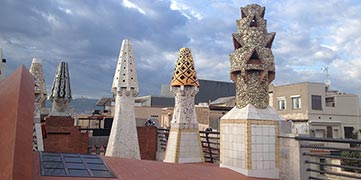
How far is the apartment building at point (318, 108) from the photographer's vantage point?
26.7 m

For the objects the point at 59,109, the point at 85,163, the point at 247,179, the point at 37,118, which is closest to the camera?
the point at 85,163

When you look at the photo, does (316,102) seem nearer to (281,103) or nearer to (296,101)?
(296,101)

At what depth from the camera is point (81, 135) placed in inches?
513

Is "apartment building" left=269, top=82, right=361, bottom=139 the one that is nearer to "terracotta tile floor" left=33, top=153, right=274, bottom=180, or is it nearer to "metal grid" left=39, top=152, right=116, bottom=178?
"terracotta tile floor" left=33, top=153, right=274, bottom=180

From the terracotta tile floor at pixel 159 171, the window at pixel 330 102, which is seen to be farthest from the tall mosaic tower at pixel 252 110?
the window at pixel 330 102

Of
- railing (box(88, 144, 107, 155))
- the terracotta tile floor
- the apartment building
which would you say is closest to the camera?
the terracotta tile floor

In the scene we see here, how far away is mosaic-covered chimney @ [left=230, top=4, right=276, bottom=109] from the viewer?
7.52m

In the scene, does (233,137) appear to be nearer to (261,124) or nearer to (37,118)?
(261,124)

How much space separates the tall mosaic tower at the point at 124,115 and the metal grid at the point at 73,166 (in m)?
3.80

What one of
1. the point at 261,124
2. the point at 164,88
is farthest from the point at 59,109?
the point at 164,88

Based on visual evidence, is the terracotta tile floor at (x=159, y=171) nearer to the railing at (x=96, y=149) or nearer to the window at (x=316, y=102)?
the railing at (x=96, y=149)

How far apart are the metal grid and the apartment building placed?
75.0ft

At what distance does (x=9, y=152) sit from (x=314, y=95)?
27097 millimetres

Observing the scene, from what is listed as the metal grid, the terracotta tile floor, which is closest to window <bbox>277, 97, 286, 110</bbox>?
the terracotta tile floor
